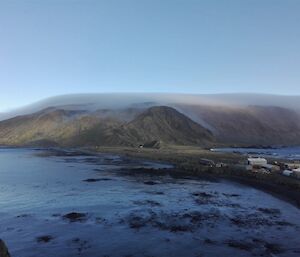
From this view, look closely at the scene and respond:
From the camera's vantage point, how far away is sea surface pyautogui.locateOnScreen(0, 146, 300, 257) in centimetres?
3127

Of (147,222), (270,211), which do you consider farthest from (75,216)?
(270,211)

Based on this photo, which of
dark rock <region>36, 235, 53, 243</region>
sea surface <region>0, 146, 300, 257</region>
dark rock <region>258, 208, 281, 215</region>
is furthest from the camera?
dark rock <region>258, 208, 281, 215</region>

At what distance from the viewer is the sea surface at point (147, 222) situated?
31266mm

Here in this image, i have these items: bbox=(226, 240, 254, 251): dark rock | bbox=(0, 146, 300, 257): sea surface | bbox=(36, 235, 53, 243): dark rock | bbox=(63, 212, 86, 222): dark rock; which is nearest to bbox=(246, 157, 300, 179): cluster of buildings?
bbox=(0, 146, 300, 257): sea surface

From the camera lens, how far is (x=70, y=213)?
4488 centimetres

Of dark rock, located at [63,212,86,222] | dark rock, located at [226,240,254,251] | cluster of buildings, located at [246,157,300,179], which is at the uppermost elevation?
dark rock, located at [226,240,254,251]

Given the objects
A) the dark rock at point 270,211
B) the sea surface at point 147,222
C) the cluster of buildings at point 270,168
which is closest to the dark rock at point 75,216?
the sea surface at point 147,222

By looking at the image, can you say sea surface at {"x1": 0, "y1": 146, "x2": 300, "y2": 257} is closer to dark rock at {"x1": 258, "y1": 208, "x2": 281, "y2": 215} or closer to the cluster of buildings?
dark rock at {"x1": 258, "y1": 208, "x2": 281, "y2": 215}

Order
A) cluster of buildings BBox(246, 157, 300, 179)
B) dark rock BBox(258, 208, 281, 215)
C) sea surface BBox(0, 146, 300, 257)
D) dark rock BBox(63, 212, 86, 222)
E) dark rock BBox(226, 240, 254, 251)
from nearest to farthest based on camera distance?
1. sea surface BBox(0, 146, 300, 257)
2. dark rock BBox(226, 240, 254, 251)
3. dark rock BBox(63, 212, 86, 222)
4. dark rock BBox(258, 208, 281, 215)
5. cluster of buildings BBox(246, 157, 300, 179)

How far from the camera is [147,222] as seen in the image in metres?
40.4

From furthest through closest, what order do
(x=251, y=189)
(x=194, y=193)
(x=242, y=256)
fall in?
(x=251, y=189), (x=194, y=193), (x=242, y=256)

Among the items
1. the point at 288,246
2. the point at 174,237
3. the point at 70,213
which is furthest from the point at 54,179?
the point at 288,246

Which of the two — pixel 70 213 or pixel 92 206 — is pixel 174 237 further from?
pixel 92 206

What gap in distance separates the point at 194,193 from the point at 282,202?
44.1 ft
